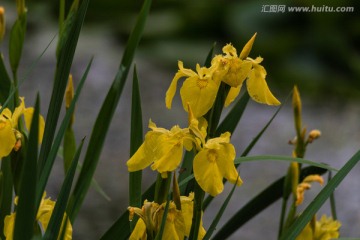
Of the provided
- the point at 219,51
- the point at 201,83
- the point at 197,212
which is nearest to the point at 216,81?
the point at 201,83

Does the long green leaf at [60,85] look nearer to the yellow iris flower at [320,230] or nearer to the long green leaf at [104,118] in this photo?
the long green leaf at [104,118]

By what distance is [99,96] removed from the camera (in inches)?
106

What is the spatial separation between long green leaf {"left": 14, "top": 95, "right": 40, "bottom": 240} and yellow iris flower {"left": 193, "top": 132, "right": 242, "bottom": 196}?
0.14 meters

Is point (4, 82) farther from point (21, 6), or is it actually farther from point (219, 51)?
point (219, 51)

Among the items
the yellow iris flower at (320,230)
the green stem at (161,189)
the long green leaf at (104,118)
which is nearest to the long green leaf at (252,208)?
the yellow iris flower at (320,230)

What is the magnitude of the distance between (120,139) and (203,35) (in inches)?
30.9

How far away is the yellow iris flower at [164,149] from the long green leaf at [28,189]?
0.10 metres

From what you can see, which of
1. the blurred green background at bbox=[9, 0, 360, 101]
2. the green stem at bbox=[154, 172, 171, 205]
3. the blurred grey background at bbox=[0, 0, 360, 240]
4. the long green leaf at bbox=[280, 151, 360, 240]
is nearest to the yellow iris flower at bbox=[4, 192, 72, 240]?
the green stem at bbox=[154, 172, 171, 205]

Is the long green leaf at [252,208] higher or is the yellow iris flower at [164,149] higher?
the yellow iris flower at [164,149]

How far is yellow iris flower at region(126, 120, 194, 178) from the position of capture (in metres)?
0.77

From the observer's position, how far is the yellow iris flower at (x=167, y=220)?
2.57 feet

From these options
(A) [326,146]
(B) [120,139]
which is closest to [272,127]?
(A) [326,146]

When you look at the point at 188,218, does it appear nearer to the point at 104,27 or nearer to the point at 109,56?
the point at 109,56

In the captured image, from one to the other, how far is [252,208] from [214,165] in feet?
1.12
